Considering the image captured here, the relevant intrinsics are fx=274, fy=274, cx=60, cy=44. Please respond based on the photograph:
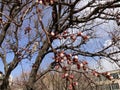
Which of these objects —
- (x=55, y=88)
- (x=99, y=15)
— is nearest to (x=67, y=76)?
(x=99, y=15)

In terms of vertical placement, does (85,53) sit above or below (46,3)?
below

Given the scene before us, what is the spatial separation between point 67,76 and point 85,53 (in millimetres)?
7328

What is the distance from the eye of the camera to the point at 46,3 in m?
2.37

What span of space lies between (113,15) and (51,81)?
19528 millimetres

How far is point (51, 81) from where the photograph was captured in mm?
27609

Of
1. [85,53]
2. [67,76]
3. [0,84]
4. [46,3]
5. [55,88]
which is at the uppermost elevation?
[46,3]

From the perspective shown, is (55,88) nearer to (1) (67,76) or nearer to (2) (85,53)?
(2) (85,53)

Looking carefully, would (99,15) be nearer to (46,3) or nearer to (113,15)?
(113,15)

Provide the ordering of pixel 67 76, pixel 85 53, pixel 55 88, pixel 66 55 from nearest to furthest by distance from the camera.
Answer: pixel 67 76 < pixel 66 55 < pixel 85 53 < pixel 55 88

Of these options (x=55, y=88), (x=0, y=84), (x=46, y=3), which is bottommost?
(x=55, y=88)

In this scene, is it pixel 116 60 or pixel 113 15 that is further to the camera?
pixel 116 60

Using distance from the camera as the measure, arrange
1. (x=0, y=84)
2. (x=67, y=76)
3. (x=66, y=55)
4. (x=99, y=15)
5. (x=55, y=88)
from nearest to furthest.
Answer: (x=67, y=76)
(x=66, y=55)
(x=99, y=15)
(x=0, y=84)
(x=55, y=88)

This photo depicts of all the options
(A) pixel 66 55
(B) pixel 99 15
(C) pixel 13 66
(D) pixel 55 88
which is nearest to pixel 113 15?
(B) pixel 99 15

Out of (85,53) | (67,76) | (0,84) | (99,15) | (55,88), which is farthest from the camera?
(55,88)
